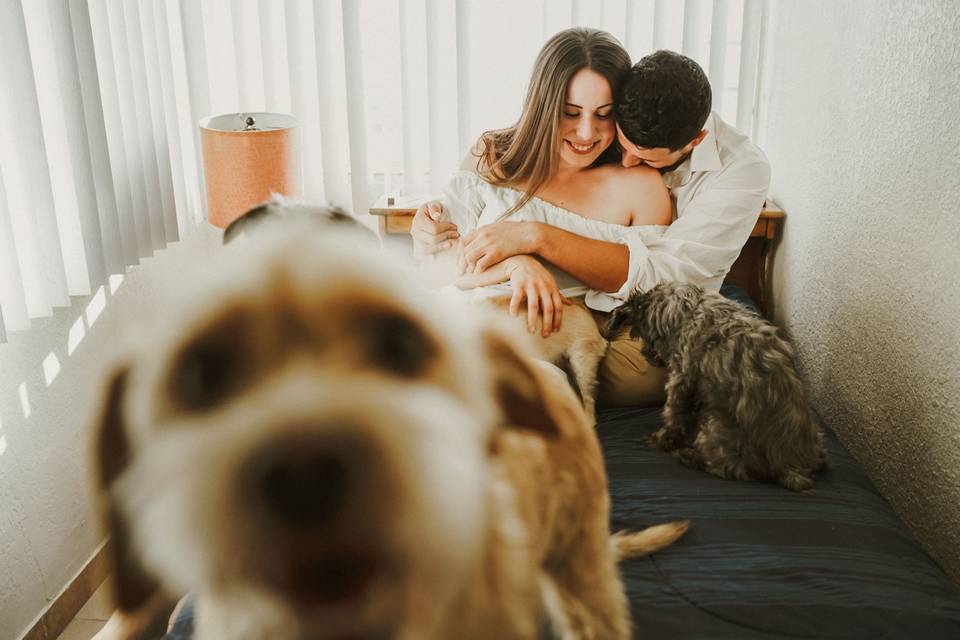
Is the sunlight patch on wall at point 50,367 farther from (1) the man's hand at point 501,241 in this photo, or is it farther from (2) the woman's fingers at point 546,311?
(2) the woman's fingers at point 546,311

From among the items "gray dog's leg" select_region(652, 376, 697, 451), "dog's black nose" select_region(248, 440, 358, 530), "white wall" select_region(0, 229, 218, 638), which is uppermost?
"dog's black nose" select_region(248, 440, 358, 530)

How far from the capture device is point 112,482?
0.26 m

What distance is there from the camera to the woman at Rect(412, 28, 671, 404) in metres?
1.25

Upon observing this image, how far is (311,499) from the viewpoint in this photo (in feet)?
0.70

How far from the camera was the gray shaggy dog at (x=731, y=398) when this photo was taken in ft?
3.66

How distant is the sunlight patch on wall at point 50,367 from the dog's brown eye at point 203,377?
54.4 inches

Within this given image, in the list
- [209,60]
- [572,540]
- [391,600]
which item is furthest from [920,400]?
[209,60]

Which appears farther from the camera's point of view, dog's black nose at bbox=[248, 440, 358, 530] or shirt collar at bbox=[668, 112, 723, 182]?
shirt collar at bbox=[668, 112, 723, 182]

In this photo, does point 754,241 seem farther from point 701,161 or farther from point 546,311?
point 546,311

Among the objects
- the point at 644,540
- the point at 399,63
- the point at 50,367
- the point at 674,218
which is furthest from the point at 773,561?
the point at 399,63

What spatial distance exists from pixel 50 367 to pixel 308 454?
1.49 metres

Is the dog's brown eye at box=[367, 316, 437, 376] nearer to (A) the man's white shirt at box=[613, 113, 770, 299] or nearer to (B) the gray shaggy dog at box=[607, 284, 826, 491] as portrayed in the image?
(B) the gray shaggy dog at box=[607, 284, 826, 491]

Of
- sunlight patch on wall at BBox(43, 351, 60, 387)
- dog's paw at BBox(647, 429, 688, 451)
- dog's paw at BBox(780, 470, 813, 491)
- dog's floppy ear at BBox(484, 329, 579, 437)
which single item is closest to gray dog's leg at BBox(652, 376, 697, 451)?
dog's paw at BBox(647, 429, 688, 451)

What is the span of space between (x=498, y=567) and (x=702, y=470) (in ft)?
2.85
